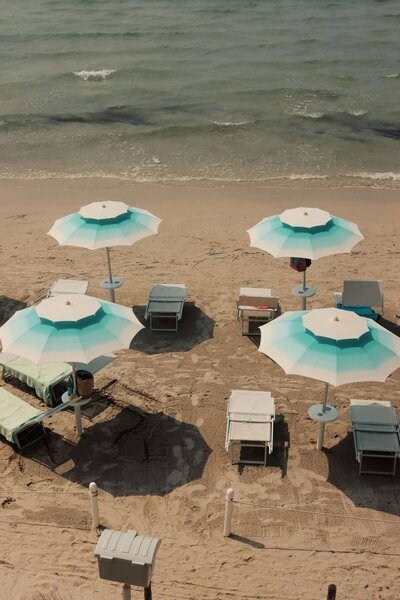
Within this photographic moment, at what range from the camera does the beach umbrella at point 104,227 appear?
37.9ft

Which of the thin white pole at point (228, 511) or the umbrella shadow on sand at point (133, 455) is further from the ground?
the thin white pole at point (228, 511)

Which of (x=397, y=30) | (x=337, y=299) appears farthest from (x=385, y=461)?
(x=397, y=30)

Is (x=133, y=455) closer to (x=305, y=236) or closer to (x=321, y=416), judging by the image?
(x=321, y=416)

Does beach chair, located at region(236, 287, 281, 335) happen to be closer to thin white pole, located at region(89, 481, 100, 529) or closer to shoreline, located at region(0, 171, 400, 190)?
thin white pole, located at region(89, 481, 100, 529)

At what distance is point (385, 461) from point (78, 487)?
12.9 ft

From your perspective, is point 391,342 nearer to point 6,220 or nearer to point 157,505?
point 157,505

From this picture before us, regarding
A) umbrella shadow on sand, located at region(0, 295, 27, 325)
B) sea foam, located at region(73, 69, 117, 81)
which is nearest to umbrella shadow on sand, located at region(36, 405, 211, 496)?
umbrella shadow on sand, located at region(0, 295, 27, 325)

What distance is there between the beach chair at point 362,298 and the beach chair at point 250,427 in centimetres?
294

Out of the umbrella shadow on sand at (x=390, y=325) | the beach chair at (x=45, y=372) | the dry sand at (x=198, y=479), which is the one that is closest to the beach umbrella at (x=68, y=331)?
the beach chair at (x=45, y=372)

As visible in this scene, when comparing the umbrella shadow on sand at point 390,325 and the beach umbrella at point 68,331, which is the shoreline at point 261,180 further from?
the beach umbrella at point 68,331

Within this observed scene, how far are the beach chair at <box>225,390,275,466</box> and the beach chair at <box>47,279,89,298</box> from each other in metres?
4.06

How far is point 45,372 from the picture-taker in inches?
400

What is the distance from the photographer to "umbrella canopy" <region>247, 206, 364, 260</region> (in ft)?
36.1

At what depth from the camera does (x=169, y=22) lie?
3878 centimetres
